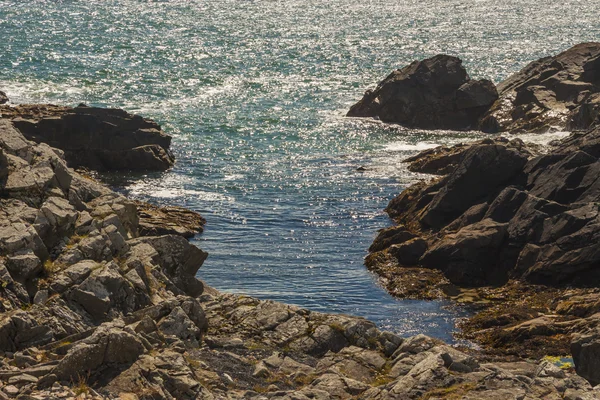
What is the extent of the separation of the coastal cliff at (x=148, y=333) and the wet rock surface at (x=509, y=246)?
4881 mm

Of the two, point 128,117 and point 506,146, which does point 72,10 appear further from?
point 506,146

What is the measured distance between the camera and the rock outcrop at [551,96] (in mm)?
78812

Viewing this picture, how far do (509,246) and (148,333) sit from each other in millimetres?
25214

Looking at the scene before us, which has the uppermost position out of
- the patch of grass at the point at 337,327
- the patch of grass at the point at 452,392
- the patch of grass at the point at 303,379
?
the patch of grass at the point at 452,392

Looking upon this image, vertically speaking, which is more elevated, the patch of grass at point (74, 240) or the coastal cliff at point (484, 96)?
the patch of grass at point (74, 240)

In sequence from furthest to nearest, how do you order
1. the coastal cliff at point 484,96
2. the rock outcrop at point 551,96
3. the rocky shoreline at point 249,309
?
1. the coastal cliff at point 484,96
2. the rock outcrop at point 551,96
3. the rocky shoreline at point 249,309

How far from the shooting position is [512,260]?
48844mm

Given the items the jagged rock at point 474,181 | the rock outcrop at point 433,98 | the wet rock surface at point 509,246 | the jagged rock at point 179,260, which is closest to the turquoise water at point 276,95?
the wet rock surface at point 509,246

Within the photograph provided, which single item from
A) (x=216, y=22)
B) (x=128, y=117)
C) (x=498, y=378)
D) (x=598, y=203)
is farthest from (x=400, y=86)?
(x=216, y=22)

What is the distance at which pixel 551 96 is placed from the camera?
83688 millimetres

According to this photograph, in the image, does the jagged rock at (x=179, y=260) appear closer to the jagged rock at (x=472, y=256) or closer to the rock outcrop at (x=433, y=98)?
the jagged rock at (x=472, y=256)

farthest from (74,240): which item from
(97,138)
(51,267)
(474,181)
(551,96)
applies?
(551,96)

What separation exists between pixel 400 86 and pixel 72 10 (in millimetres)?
107048

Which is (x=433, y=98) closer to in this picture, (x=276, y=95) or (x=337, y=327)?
(x=276, y=95)
